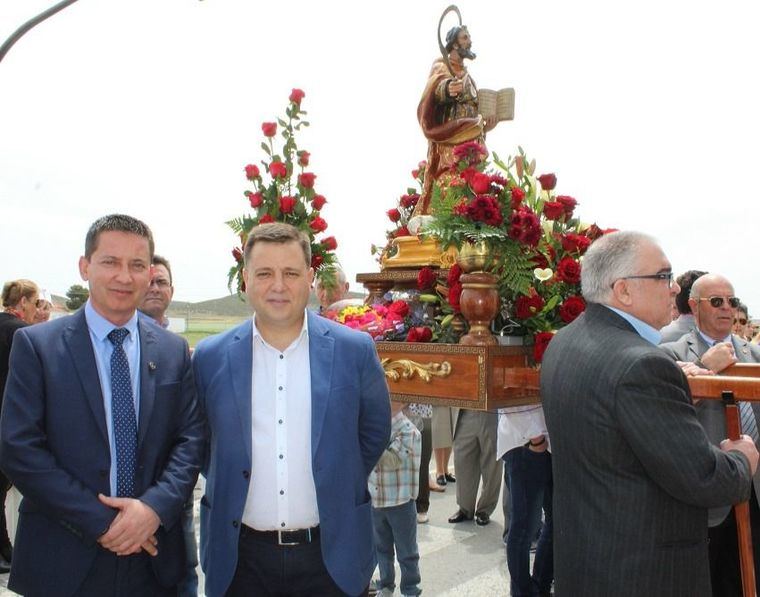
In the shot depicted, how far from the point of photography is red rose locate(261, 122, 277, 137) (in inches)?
136

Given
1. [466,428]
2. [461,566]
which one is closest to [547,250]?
[461,566]

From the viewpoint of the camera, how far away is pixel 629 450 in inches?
86.4

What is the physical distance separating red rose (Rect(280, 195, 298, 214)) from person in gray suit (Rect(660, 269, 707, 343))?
8.28 ft

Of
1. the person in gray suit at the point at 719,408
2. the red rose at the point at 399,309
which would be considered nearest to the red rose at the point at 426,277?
the red rose at the point at 399,309

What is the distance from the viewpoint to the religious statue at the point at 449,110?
13.5 ft

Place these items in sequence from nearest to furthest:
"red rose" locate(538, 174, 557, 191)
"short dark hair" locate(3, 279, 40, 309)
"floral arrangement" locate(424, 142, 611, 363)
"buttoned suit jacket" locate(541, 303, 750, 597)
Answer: "buttoned suit jacket" locate(541, 303, 750, 597)
"floral arrangement" locate(424, 142, 611, 363)
"red rose" locate(538, 174, 557, 191)
"short dark hair" locate(3, 279, 40, 309)

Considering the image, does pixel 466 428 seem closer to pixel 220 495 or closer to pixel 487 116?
pixel 487 116

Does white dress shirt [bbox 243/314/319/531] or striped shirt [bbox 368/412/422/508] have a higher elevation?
white dress shirt [bbox 243/314/319/531]

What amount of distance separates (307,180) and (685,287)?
2705 mm

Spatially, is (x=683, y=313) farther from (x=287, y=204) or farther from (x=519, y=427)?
(x=287, y=204)

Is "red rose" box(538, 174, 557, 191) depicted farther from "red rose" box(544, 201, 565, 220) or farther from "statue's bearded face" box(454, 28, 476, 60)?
"statue's bearded face" box(454, 28, 476, 60)

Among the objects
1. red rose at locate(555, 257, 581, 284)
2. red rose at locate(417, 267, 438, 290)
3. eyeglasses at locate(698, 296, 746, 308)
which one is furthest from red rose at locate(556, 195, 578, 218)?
eyeglasses at locate(698, 296, 746, 308)

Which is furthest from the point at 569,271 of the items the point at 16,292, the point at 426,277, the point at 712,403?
the point at 16,292

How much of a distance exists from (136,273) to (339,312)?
1252 millimetres
